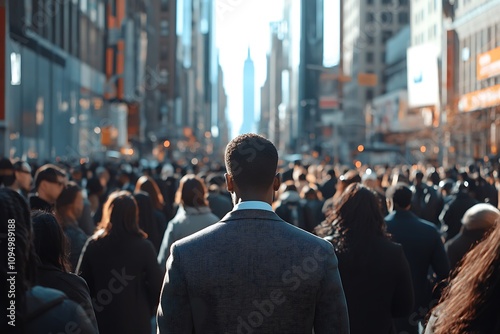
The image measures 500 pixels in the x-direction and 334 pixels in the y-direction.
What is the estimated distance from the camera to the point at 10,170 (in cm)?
1314

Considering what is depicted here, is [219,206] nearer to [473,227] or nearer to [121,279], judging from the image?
[473,227]

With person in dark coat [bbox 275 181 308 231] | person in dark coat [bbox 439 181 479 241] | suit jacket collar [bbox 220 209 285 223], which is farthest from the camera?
person in dark coat [bbox 275 181 308 231]

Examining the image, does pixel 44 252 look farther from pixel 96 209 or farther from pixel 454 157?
pixel 454 157

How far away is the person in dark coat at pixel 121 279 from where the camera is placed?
23.5 ft

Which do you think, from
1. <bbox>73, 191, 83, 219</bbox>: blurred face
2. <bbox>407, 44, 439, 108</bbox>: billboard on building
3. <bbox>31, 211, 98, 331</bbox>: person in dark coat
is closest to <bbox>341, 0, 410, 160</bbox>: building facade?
<bbox>407, 44, 439, 108</bbox>: billboard on building

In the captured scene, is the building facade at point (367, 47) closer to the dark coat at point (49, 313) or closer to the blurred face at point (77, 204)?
the blurred face at point (77, 204)

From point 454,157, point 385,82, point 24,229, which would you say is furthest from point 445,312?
point 385,82

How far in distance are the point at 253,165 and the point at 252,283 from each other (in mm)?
546

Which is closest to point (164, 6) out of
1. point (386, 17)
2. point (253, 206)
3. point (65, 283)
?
point (386, 17)

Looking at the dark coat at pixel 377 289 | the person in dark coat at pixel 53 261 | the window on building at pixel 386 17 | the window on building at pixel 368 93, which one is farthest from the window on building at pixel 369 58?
the person in dark coat at pixel 53 261

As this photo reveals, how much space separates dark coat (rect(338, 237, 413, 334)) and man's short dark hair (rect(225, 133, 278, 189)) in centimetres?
229

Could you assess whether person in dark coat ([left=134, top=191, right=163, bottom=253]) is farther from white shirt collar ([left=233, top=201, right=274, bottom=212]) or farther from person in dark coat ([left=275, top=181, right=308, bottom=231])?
white shirt collar ([left=233, top=201, right=274, bottom=212])

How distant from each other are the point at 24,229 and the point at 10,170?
32.3 feet

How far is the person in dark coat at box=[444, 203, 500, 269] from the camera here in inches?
326
